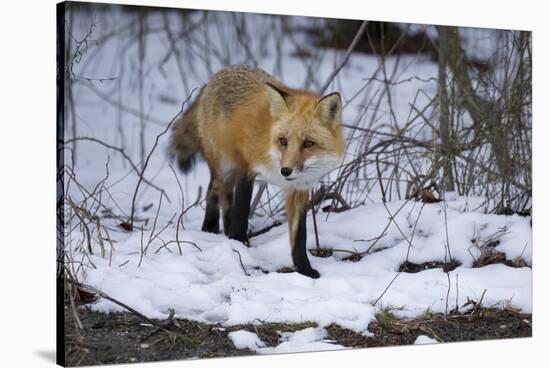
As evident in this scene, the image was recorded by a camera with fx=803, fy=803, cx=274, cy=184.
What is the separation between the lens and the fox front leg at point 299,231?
447 centimetres

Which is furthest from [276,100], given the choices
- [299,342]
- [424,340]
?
[424,340]

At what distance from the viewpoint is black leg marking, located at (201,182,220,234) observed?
4926mm

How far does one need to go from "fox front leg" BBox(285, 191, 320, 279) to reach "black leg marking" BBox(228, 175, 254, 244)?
0.97 ft

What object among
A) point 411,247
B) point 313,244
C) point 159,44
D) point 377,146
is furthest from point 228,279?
point 159,44

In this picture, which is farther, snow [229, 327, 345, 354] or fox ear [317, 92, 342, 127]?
fox ear [317, 92, 342, 127]

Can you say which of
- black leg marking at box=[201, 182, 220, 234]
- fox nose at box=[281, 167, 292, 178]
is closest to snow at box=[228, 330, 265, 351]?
fox nose at box=[281, 167, 292, 178]

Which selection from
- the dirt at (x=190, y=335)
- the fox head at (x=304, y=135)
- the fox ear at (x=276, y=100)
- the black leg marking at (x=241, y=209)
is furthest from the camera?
the black leg marking at (x=241, y=209)

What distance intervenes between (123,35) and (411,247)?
86.4 inches

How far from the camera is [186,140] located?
5.23 meters

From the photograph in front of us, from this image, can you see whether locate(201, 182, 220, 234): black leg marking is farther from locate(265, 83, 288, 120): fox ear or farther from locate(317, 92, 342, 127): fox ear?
locate(317, 92, 342, 127): fox ear

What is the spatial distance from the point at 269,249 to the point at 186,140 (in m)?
1.01

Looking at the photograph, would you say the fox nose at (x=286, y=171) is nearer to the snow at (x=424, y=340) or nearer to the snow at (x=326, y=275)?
the snow at (x=326, y=275)

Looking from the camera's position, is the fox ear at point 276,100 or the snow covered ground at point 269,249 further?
the fox ear at point 276,100

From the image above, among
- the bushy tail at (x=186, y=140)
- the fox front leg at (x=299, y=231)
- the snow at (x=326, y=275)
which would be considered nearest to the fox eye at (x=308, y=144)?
the fox front leg at (x=299, y=231)
